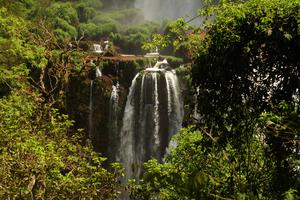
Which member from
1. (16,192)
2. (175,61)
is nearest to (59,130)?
(16,192)

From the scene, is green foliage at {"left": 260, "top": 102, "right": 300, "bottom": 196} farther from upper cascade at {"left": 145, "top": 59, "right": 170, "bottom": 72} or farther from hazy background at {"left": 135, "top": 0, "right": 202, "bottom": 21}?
hazy background at {"left": 135, "top": 0, "right": 202, "bottom": 21}

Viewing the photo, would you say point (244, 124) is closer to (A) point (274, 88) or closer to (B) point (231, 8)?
(A) point (274, 88)

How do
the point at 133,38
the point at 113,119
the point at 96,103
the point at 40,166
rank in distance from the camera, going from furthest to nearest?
the point at 133,38
the point at 113,119
the point at 96,103
the point at 40,166

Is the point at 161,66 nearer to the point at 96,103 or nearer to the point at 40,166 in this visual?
the point at 96,103

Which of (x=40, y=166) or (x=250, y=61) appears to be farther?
(x=40, y=166)

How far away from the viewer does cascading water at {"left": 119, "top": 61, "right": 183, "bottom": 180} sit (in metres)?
25.3

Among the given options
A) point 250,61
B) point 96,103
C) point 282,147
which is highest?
point 250,61

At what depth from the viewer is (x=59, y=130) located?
429 inches

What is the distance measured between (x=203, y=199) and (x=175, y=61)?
23.6 metres

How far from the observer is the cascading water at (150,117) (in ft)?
83.0

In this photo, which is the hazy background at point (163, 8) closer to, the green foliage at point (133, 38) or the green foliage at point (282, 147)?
the green foliage at point (133, 38)

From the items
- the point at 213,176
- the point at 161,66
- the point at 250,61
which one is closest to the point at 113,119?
the point at 161,66

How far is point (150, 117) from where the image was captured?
2561 cm

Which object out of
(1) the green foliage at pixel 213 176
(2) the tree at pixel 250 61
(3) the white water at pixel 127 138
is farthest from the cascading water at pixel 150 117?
(2) the tree at pixel 250 61
